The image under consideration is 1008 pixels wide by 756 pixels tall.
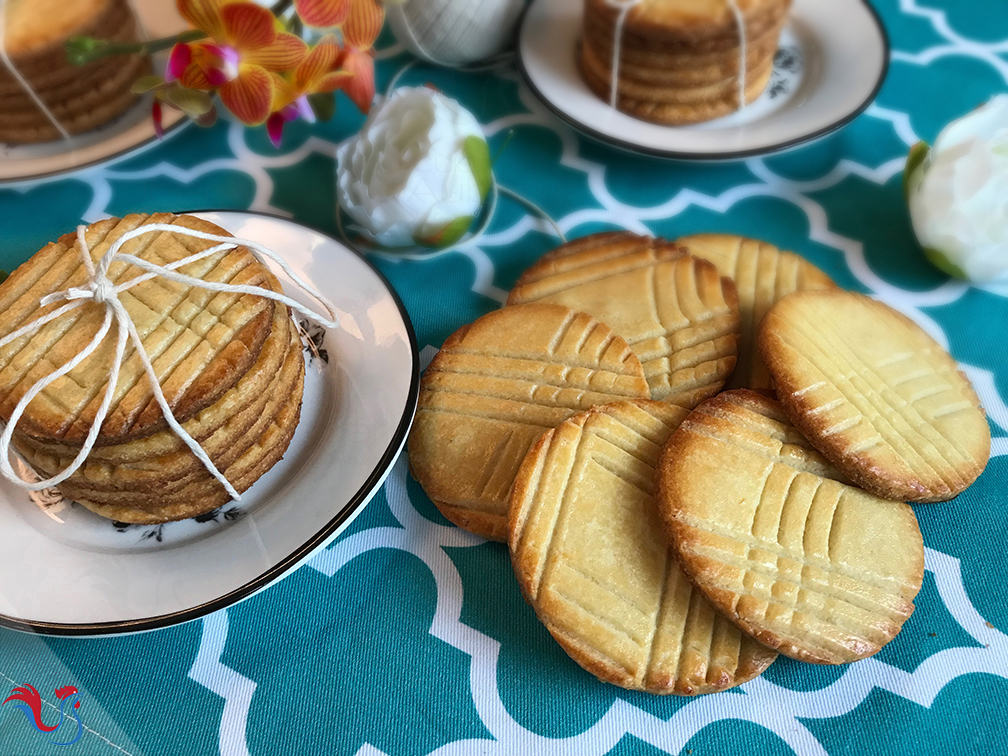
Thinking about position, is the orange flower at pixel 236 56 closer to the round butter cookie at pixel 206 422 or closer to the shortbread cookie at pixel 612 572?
the round butter cookie at pixel 206 422

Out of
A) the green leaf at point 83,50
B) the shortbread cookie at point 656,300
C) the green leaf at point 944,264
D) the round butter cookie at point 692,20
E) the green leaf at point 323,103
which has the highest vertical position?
the green leaf at point 83,50

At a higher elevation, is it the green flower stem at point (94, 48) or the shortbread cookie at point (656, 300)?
the green flower stem at point (94, 48)

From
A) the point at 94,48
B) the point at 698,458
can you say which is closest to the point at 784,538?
the point at 698,458

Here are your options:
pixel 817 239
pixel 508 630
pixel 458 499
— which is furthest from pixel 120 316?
pixel 817 239

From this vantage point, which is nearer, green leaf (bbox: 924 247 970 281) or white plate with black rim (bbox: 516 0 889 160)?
green leaf (bbox: 924 247 970 281)

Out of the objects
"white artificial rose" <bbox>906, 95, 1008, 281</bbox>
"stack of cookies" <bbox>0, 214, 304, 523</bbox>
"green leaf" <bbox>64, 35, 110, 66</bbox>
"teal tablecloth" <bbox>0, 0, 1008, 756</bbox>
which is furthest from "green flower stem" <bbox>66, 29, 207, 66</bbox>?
"white artificial rose" <bbox>906, 95, 1008, 281</bbox>

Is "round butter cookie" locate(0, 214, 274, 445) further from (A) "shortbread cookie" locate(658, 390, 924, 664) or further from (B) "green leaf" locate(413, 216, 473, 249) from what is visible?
(A) "shortbread cookie" locate(658, 390, 924, 664)

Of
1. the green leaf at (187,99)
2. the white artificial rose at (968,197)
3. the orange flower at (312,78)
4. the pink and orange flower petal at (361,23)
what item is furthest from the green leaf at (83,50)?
the white artificial rose at (968,197)
